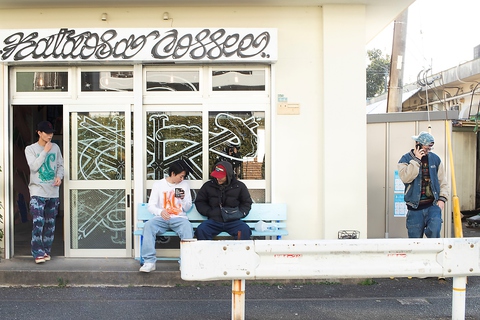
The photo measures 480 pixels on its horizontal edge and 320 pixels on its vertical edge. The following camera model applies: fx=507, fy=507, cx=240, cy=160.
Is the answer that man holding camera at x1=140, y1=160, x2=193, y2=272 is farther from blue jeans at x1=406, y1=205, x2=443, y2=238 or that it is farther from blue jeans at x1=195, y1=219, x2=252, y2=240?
blue jeans at x1=406, y1=205, x2=443, y2=238

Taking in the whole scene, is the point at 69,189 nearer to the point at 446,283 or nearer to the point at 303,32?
the point at 303,32

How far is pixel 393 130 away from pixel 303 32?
85.9 inches

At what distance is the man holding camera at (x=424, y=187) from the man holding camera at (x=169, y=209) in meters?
2.70

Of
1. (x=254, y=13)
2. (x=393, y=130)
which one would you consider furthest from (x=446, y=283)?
(x=254, y=13)

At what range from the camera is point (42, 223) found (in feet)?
21.0

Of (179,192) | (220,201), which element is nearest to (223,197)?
(220,201)

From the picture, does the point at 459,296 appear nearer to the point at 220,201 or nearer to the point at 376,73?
the point at 220,201

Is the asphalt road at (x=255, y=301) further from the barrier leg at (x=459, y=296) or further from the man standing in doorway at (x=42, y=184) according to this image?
the man standing in doorway at (x=42, y=184)

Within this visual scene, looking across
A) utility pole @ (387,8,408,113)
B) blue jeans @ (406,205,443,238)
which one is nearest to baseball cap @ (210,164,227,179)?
A: blue jeans @ (406,205,443,238)

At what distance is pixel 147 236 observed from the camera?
6.09 metres

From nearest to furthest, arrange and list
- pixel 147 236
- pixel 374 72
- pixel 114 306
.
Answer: pixel 114 306
pixel 147 236
pixel 374 72

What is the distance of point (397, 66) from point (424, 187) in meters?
5.45

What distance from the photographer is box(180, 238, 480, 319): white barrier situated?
13.8ft

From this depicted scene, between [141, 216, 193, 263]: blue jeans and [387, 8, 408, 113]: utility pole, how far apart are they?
21.7 feet
